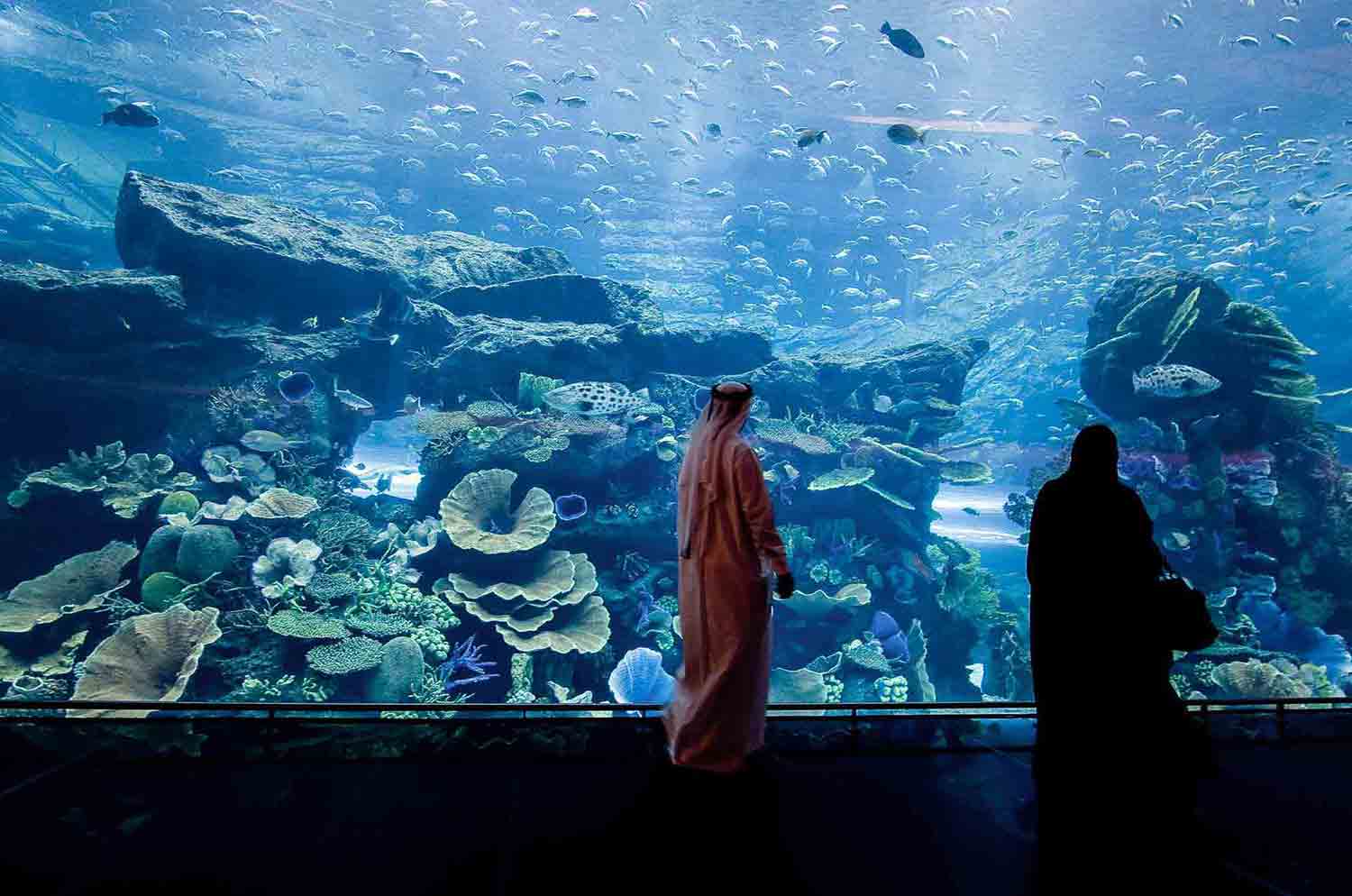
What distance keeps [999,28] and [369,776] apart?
1307 inches

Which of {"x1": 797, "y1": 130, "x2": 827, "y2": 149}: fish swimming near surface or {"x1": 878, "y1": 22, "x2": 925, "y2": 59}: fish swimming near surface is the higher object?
{"x1": 878, "y1": 22, "x2": 925, "y2": 59}: fish swimming near surface

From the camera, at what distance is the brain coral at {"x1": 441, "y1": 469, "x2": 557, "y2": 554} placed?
8852 mm

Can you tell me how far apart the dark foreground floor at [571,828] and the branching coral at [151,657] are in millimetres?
4952

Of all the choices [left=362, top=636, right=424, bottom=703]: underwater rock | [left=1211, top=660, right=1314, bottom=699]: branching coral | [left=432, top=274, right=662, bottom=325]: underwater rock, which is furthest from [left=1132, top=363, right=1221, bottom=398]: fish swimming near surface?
[left=362, top=636, right=424, bottom=703]: underwater rock

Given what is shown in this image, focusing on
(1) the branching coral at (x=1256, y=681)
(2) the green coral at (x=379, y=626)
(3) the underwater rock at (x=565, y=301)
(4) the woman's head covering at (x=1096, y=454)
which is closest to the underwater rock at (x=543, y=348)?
(3) the underwater rock at (x=565, y=301)

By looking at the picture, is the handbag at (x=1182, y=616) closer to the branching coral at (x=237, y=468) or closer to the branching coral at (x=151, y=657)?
the branching coral at (x=151, y=657)

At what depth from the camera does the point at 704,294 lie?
42750 mm

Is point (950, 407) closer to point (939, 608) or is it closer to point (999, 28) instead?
point (939, 608)

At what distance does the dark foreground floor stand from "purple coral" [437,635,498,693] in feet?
18.8

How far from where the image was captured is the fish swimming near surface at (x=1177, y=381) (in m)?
10.3

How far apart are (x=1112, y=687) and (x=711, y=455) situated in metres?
1.73

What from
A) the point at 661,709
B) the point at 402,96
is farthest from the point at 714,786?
the point at 402,96

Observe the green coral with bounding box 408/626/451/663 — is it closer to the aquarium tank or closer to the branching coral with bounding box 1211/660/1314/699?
the aquarium tank

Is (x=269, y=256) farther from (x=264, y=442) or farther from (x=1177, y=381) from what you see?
(x=1177, y=381)
